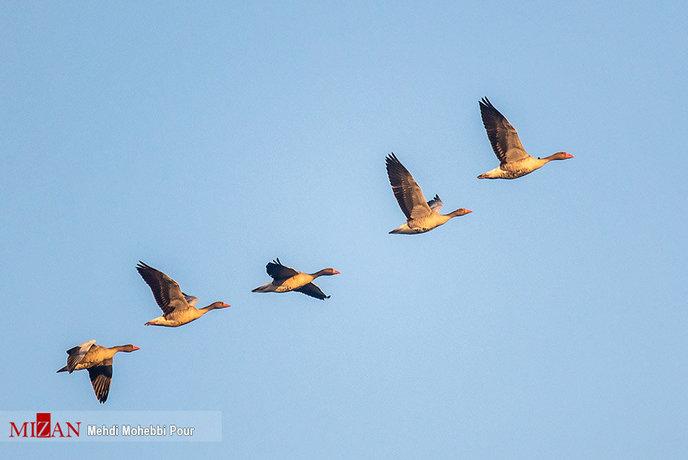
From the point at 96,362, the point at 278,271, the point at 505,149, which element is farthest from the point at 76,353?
the point at 505,149

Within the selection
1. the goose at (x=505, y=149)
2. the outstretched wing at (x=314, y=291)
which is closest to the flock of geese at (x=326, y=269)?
the goose at (x=505, y=149)

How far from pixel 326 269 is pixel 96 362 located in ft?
22.8

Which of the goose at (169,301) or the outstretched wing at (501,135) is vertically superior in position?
the outstretched wing at (501,135)

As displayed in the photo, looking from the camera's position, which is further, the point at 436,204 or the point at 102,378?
the point at 436,204

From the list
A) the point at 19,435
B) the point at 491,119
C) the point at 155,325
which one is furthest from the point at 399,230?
the point at 19,435

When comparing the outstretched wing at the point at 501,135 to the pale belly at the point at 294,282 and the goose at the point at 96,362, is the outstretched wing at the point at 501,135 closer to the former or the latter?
the pale belly at the point at 294,282

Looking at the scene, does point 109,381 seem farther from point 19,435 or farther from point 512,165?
point 512,165

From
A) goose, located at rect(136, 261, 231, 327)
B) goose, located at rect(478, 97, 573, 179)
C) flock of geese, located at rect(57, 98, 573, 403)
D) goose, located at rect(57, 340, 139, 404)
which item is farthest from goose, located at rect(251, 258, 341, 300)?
goose, located at rect(478, 97, 573, 179)

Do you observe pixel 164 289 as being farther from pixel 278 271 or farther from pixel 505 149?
pixel 505 149

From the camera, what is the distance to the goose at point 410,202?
41688mm

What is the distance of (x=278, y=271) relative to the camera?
41156mm

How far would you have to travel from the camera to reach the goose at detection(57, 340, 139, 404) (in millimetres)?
39875

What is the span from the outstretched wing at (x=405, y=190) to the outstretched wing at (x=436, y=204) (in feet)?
5.42

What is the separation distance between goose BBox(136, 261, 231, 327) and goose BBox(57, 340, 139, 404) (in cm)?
130
